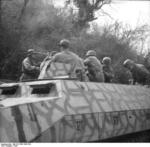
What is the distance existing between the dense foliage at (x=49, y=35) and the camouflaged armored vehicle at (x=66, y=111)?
13.7 feet

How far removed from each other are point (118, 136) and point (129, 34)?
17.8 metres

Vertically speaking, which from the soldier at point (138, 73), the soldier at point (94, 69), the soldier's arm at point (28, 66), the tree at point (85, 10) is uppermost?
the tree at point (85, 10)

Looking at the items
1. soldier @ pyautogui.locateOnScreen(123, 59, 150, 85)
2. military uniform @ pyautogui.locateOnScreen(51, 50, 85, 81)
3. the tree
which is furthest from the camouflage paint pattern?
the tree

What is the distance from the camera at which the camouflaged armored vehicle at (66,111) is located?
423 centimetres

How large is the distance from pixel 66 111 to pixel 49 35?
13740 millimetres

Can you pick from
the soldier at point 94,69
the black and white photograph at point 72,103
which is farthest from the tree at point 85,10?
the soldier at point 94,69

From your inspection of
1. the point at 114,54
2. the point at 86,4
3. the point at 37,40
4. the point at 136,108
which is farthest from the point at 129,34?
the point at 136,108

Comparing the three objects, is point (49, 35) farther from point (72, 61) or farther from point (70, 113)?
point (70, 113)

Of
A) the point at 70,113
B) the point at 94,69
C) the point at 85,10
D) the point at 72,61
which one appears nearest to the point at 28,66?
the point at 94,69

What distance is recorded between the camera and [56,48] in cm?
1791

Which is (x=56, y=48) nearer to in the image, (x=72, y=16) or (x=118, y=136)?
(x=72, y=16)

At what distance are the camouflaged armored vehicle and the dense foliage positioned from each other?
418cm

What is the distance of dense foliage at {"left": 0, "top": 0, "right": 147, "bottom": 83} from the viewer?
15117mm

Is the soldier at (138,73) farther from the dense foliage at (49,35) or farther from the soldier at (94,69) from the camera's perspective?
the dense foliage at (49,35)
